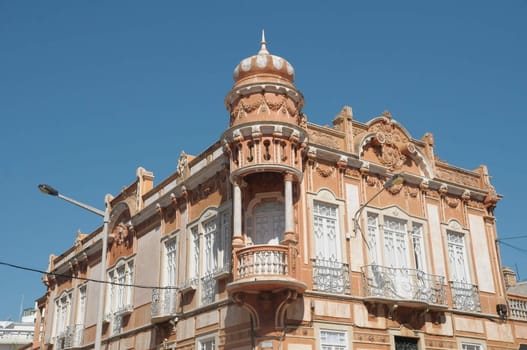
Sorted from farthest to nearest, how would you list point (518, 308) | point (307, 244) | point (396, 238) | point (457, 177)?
1. point (457, 177)
2. point (518, 308)
3. point (396, 238)
4. point (307, 244)

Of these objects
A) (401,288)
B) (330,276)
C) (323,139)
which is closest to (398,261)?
(401,288)

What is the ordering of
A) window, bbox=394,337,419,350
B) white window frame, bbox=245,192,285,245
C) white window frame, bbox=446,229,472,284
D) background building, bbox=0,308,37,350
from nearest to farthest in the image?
1. white window frame, bbox=245,192,285,245
2. window, bbox=394,337,419,350
3. white window frame, bbox=446,229,472,284
4. background building, bbox=0,308,37,350

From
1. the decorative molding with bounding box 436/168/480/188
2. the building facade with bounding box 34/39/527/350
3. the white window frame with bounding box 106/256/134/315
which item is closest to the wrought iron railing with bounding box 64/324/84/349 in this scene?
the white window frame with bounding box 106/256/134/315

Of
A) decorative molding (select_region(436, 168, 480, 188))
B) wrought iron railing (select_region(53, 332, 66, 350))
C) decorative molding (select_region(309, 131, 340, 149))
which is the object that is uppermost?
decorative molding (select_region(436, 168, 480, 188))

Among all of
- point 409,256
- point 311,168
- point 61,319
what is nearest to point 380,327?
point 409,256

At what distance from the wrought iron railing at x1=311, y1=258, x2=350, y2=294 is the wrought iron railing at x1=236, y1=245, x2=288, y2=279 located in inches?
64.4

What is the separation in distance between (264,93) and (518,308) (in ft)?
44.8

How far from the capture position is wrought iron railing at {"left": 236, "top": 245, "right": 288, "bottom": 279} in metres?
18.0

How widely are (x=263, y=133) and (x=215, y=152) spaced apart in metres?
3.74

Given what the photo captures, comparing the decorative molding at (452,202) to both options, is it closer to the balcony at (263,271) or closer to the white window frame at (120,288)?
the balcony at (263,271)

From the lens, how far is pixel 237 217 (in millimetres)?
19266

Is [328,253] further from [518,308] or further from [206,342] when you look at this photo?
[518,308]

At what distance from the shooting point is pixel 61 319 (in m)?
34.6

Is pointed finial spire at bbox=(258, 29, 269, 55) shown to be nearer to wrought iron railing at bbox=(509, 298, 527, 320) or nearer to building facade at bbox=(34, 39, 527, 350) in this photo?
building facade at bbox=(34, 39, 527, 350)
